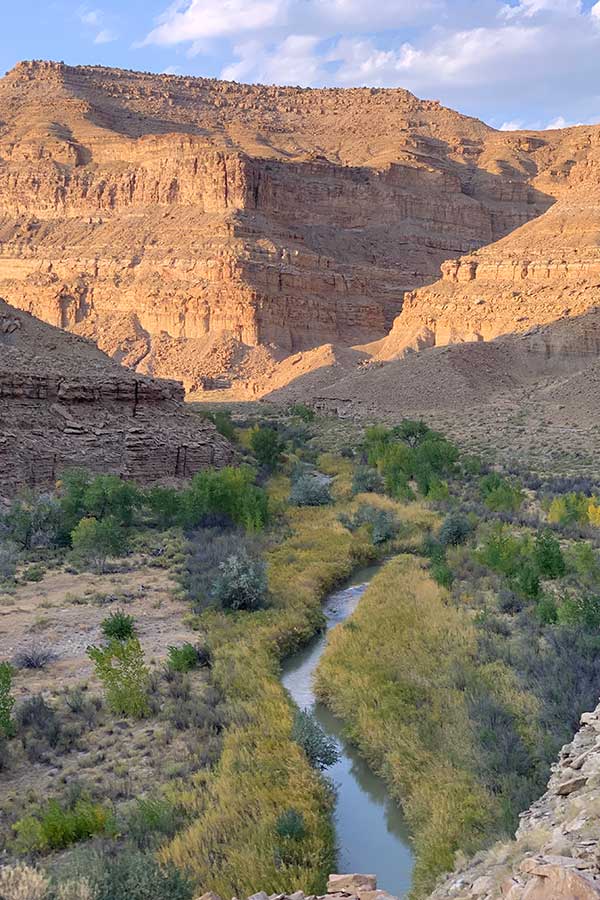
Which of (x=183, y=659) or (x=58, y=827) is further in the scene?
(x=183, y=659)

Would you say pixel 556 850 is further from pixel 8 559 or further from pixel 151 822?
pixel 8 559

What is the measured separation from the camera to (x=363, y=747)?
1241 cm

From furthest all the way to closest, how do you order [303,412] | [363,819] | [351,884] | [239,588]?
[303,412], [239,588], [363,819], [351,884]

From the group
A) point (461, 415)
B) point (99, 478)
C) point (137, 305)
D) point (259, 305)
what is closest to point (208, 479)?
point (99, 478)

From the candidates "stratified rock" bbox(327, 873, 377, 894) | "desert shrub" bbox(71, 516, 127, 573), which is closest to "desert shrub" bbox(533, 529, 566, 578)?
"desert shrub" bbox(71, 516, 127, 573)

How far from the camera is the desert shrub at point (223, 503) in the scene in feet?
81.2

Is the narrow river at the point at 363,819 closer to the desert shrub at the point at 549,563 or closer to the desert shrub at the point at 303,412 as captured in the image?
the desert shrub at the point at 549,563

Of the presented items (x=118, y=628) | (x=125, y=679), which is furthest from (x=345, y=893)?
(x=118, y=628)

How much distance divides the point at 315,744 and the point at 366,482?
20734mm

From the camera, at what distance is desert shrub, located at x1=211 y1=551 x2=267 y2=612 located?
1772 cm

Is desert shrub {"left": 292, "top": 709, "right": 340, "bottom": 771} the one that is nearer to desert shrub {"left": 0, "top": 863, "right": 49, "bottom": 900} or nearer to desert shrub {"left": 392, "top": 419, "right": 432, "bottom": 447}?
desert shrub {"left": 0, "top": 863, "right": 49, "bottom": 900}

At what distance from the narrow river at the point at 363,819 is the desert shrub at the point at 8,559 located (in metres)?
7.64

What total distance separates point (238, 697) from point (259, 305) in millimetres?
68176

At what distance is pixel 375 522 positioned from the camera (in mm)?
25000
